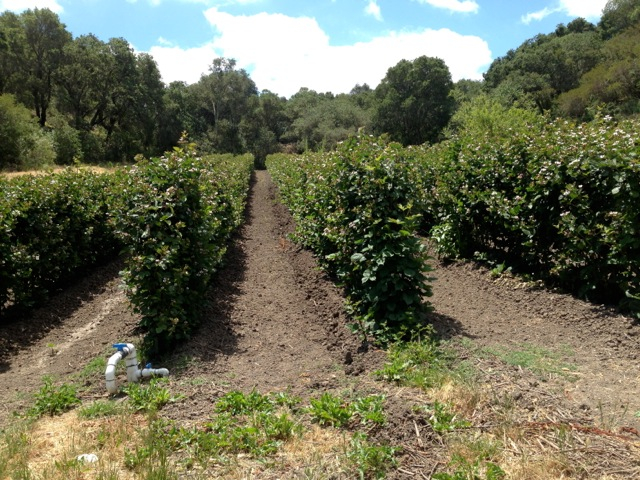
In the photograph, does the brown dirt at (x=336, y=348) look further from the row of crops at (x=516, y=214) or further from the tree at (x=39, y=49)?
the tree at (x=39, y=49)

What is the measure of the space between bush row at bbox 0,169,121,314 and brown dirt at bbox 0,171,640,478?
0.50m

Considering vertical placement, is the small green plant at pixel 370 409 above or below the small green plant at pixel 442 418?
below

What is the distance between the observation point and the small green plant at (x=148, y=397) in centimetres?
408

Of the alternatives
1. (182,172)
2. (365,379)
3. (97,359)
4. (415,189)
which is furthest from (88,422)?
(415,189)

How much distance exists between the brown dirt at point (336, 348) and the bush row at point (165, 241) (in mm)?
490

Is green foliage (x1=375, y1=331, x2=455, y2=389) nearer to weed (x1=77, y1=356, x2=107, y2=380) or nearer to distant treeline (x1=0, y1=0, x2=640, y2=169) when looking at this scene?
weed (x1=77, y1=356, x2=107, y2=380)

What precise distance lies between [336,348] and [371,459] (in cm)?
265

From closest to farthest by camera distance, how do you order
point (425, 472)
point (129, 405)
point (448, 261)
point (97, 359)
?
point (425, 472) < point (129, 405) < point (97, 359) < point (448, 261)

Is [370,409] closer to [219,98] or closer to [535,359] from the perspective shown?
[535,359]

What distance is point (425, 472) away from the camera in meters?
3.00

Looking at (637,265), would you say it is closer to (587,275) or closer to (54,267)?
(587,275)

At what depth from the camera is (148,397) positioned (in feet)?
13.8

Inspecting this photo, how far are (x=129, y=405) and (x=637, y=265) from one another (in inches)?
223

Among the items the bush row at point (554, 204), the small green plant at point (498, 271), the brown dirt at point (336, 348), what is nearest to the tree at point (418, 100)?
the bush row at point (554, 204)
